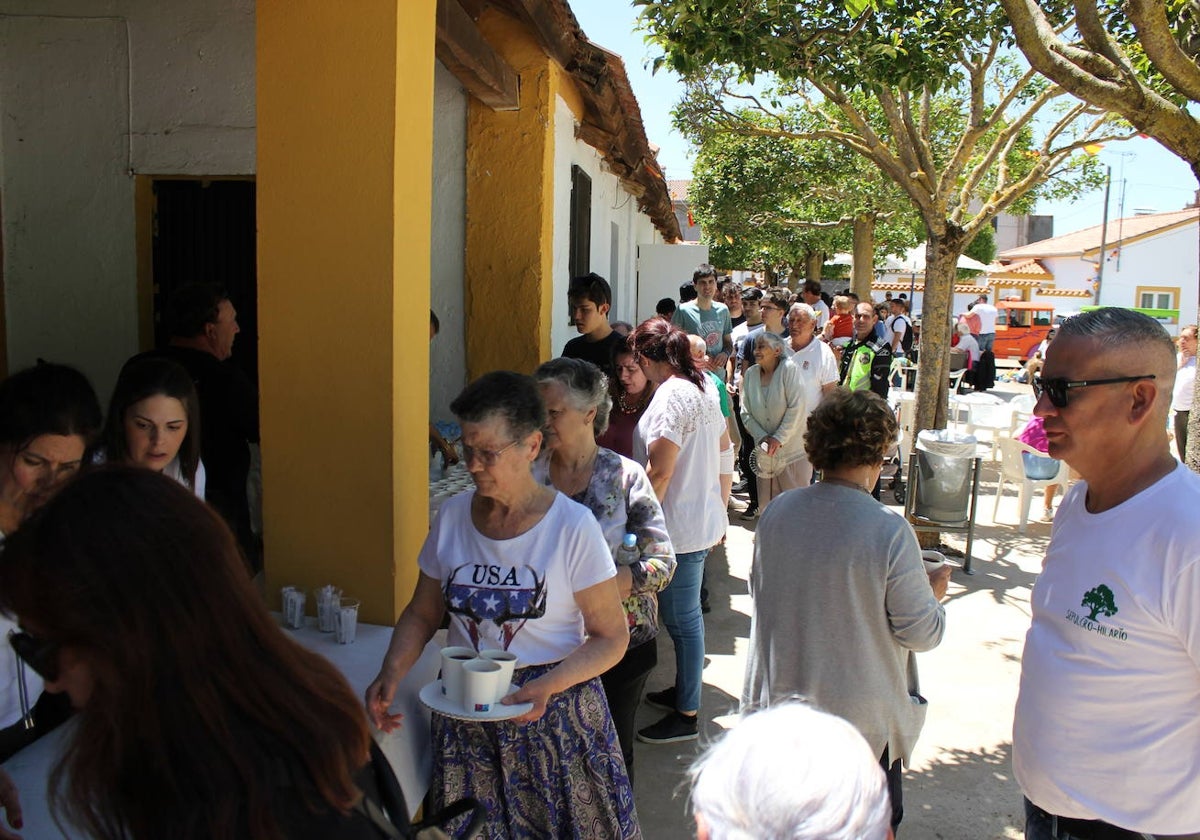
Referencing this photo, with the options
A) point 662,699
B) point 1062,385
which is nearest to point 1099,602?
point 1062,385

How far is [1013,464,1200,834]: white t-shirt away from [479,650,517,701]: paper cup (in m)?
1.21

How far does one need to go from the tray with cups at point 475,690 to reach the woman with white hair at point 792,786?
3.28 feet

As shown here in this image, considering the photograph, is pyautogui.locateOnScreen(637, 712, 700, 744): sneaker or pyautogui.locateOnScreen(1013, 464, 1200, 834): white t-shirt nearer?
pyautogui.locateOnScreen(1013, 464, 1200, 834): white t-shirt

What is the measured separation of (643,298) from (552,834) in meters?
13.8

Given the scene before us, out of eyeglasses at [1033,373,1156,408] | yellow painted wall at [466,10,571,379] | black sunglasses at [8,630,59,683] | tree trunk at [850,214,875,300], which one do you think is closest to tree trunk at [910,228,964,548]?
yellow painted wall at [466,10,571,379]

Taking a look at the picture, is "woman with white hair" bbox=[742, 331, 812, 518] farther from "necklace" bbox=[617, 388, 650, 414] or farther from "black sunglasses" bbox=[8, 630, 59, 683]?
"black sunglasses" bbox=[8, 630, 59, 683]

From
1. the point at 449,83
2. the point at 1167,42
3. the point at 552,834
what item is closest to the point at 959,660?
the point at 1167,42

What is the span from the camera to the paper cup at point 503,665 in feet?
7.10

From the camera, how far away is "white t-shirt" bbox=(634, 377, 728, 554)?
12.8 feet

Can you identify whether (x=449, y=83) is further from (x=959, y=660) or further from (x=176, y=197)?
(x=959, y=660)

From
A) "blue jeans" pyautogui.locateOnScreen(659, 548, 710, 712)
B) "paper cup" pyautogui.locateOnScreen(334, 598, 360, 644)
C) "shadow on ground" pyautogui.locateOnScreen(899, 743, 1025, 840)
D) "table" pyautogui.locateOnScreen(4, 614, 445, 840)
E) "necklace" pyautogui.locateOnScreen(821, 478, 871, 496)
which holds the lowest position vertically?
"shadow on ground" pyautogui.locateOnScreen(899, 743, 1025, 840)

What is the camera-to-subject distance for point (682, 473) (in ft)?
13.3

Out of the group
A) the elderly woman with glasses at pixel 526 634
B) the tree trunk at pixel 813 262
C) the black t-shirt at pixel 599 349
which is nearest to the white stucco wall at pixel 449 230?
the black t-shirt at pixel 599 349

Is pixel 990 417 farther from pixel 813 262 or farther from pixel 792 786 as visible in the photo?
pixel 813 262
